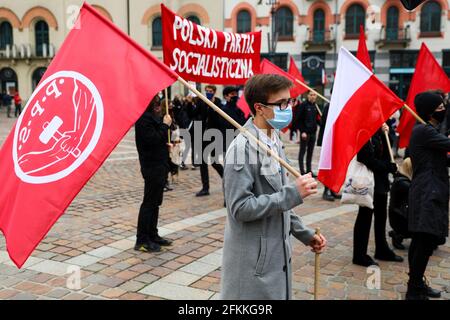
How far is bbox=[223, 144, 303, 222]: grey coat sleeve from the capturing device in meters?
2.48

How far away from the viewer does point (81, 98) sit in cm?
266

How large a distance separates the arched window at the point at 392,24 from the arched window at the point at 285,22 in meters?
6.73

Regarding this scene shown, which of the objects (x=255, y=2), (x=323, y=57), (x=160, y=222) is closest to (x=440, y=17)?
(x=323, y=57)

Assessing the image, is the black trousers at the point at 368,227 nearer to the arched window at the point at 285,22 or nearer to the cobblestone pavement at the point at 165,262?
the cobblestone pavement at the point at 165,262

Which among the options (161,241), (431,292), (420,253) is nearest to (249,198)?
(420,253)

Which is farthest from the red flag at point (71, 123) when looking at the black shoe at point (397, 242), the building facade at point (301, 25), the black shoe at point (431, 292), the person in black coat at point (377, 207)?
the building facade at point (301, 25)

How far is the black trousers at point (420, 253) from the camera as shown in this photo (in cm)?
421

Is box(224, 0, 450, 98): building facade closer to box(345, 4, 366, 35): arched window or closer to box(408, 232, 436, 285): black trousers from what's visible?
box(345, 4, 366, 35): arched window

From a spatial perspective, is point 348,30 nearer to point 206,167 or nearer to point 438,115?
point 206,167

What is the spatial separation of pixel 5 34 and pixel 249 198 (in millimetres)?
42248

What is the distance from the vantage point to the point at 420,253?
4238 mm

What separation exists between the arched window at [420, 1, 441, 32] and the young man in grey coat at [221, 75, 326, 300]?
113ft

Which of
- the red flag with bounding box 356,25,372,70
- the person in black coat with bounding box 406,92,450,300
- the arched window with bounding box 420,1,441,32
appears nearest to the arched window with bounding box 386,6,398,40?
the arched window with bounding box 420,1,441,32
